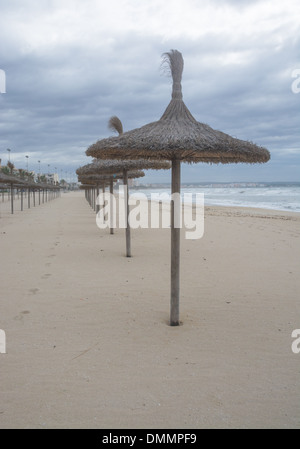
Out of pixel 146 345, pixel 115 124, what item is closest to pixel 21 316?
pixel 146 345

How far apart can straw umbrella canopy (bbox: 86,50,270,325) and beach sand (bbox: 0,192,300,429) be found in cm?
69

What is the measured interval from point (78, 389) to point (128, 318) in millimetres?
1629

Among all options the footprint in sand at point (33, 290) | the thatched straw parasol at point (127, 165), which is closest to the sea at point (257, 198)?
the thatched straw parasol at point (127, 165)

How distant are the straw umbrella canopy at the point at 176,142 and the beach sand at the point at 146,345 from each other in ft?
2.27

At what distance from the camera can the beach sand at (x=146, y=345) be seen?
2.83 m

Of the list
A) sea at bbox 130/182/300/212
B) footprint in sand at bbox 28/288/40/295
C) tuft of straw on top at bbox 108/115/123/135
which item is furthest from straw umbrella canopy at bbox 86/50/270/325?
sea at bbox 130/182/300/212

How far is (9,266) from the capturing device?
7.44m

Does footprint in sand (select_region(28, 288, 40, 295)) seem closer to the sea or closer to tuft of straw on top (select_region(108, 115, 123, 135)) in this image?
tuft of straw on top (select_region(108, 115, 123, 135))

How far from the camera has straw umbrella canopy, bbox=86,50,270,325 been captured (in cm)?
378

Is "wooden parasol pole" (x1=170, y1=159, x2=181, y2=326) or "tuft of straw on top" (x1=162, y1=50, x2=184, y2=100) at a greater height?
"tuft of straw on top" (x1=162, y1=50, x2=184, y2=100)

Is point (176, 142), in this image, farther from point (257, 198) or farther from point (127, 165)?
point (257, 198)

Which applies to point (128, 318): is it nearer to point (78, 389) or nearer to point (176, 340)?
point (176, 340)

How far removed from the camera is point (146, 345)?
3.95 meters
